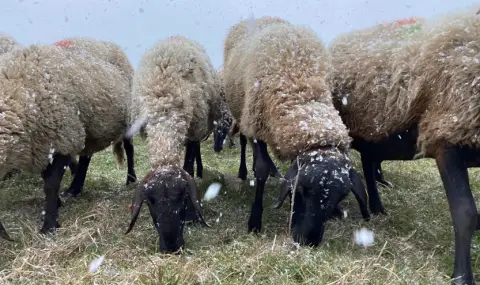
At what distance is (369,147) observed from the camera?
213 inches

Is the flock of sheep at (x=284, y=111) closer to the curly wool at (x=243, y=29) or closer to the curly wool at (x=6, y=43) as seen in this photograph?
the curly wool at (x=243, y=29)

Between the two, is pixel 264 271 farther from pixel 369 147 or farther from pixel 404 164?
pixel 404 164

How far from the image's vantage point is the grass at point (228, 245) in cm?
351

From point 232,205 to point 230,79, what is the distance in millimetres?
1342

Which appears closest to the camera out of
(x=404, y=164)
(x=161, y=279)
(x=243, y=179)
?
(x=161, y=279)

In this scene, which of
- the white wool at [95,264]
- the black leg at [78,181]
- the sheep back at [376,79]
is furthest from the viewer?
the black leg at [78,181]

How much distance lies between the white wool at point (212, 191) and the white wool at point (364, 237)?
69.6 inches

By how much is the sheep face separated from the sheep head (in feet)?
2.52

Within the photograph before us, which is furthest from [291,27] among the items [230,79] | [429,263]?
[429,263]

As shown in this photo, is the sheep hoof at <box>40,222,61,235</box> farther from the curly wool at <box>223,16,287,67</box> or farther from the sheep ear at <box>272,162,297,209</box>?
the curly wool at <box>223,16,287,67</box>

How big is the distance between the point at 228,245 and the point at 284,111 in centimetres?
118

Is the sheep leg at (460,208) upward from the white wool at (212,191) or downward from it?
upward

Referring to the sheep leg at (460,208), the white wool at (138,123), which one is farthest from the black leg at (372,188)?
the white wool at (138,123)

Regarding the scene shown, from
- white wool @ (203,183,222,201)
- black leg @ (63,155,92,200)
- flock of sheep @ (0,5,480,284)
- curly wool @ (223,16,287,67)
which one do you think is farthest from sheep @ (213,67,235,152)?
black leg @ (63,155,92,200)
